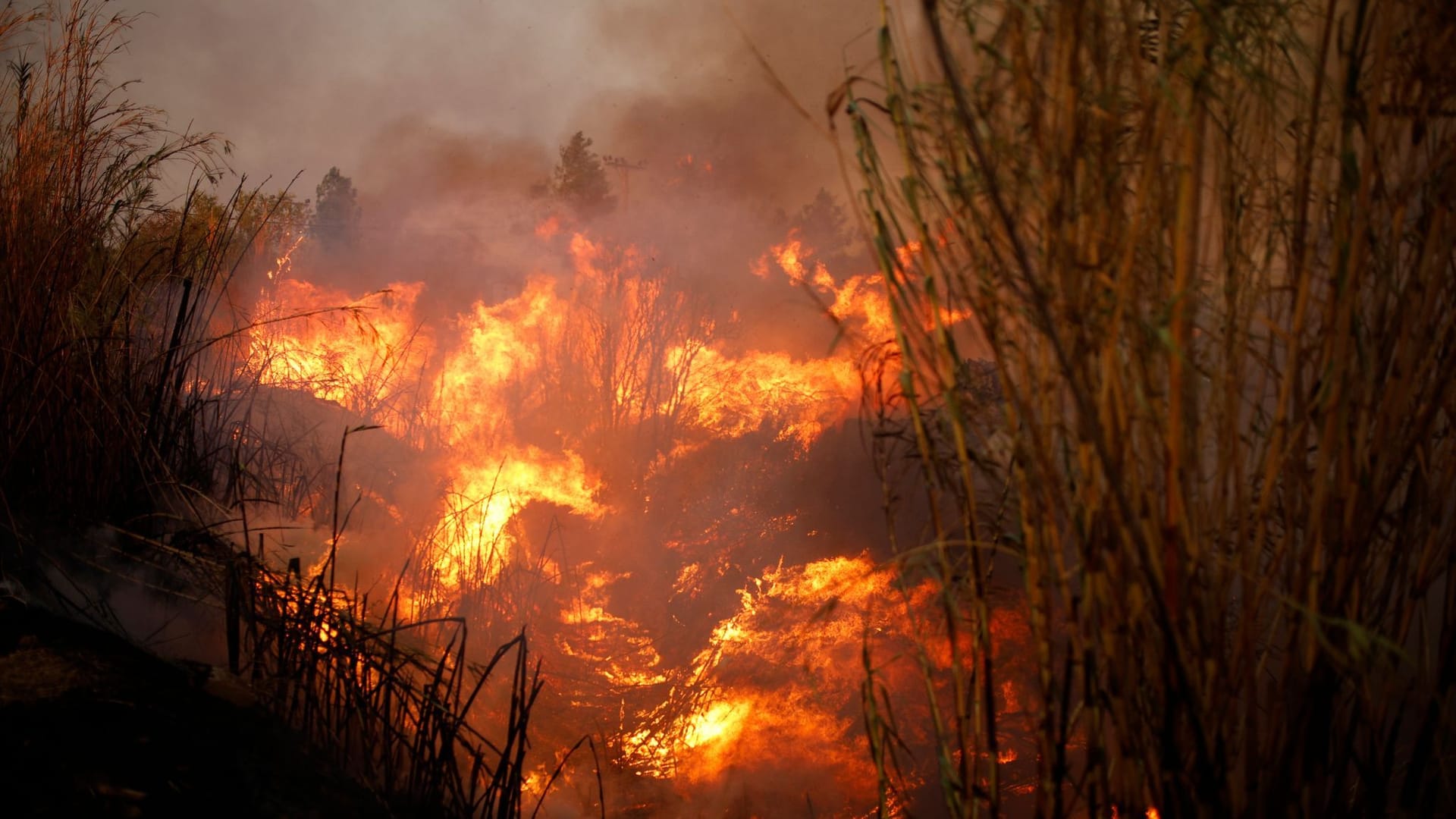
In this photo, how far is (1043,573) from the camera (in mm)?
1054

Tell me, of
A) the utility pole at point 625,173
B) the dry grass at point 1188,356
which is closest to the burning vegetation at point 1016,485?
the dry grass at point 1188,356

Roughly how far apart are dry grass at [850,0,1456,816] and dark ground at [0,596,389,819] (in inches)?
53.3

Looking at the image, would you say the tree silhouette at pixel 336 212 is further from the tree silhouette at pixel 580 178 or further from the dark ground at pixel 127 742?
the dark ground at pixel 127 742

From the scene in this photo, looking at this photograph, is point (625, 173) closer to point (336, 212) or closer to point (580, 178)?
point (580, 178)

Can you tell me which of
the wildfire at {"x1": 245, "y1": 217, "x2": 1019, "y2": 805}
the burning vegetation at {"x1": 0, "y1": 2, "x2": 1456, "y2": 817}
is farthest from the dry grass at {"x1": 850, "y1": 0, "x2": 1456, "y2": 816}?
the wildfire at {"x1": 245, "y1": 217, "x2": 1019, "y2": 805}

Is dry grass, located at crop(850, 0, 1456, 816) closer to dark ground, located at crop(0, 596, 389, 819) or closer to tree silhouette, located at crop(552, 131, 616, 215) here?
dark ground, located at crop(0, 596, 389, 819)

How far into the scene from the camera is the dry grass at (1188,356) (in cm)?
97

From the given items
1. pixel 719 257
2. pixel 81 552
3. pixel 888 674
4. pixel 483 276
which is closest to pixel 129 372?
pixel 81 552

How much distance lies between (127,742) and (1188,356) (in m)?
1.84

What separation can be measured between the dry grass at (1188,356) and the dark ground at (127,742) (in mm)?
1353

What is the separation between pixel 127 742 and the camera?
1.54 m

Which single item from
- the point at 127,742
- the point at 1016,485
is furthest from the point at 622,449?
the point at 1016,485

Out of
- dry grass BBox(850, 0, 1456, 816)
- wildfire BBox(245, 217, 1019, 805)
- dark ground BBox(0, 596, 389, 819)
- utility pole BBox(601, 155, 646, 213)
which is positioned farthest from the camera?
utility pole BBox(601, 155, 646, 213)

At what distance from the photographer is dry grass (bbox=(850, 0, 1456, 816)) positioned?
97cm
